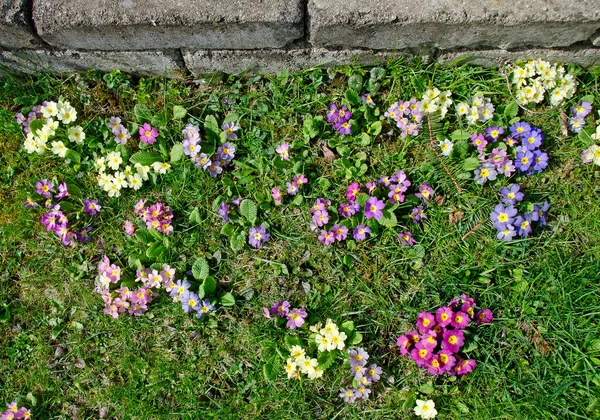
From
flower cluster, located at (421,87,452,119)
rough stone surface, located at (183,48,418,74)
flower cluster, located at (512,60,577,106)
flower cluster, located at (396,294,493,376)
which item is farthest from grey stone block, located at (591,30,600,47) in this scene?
flower cluster, located at (396,294,493,376)

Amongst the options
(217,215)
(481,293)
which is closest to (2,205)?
(217,215)

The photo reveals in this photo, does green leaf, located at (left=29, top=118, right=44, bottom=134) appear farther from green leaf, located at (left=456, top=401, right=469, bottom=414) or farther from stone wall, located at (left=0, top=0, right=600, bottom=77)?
green leaf, located at (left=456, top=401, right=469, bottom=414)

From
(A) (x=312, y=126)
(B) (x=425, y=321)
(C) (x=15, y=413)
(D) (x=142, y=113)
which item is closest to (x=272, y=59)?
(A) (x=312, y=126)

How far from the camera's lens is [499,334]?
250 centimetres

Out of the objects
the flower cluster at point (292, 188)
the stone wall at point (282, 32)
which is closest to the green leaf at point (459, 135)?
the stone wall at point (282, 32)

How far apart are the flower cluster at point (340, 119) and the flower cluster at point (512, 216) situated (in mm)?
853

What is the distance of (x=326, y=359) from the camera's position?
244 cm

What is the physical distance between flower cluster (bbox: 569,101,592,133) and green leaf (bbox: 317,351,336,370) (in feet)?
5.65

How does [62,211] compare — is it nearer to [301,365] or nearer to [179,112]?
[179,112]

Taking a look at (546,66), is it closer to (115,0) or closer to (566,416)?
(566,416)

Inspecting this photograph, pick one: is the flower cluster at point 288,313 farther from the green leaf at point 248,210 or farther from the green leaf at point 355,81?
the green leaf at point 355,81

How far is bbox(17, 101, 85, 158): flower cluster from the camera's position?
9.13 feet

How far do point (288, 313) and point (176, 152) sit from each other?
105 centimetres

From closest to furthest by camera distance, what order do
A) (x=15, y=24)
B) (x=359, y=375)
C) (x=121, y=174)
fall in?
(x=359, y=375)
(x=15, y=24)
(x=121, y=174)
